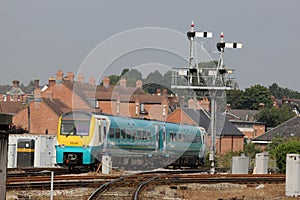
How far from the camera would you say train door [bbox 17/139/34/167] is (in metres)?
40.2

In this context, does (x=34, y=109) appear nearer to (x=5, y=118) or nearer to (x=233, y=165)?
(x=233, y=165)

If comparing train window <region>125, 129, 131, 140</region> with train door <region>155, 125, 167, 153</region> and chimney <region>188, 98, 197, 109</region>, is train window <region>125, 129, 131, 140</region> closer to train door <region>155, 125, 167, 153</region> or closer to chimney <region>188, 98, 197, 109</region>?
train door <region>155, 125, 167, 153</region>

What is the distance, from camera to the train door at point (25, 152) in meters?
40.2

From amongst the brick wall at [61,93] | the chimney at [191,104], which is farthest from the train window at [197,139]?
the brick wall at [61,93]

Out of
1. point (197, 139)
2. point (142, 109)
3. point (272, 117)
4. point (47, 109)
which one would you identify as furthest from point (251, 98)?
point (197, 139)

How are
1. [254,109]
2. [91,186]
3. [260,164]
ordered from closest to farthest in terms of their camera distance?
1. [91,186]
2. [260,164]
3. [254,109]

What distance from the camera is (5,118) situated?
8.27 metres

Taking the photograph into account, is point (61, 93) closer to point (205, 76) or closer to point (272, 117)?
point (205, 76)

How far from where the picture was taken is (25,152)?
40.5 metres

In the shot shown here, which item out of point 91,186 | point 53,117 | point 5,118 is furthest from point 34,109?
point 5,118

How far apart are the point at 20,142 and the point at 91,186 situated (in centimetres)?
2058

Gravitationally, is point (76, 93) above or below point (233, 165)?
above

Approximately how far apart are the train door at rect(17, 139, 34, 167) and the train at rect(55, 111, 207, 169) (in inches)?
329

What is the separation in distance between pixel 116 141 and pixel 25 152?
39.4 ft
